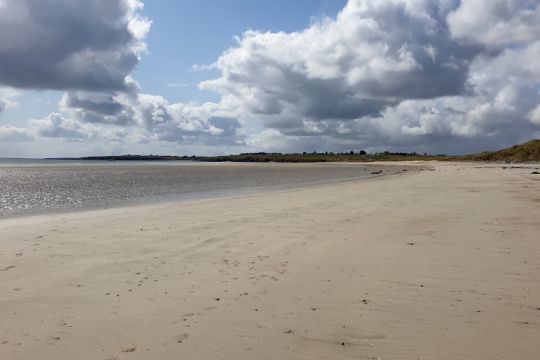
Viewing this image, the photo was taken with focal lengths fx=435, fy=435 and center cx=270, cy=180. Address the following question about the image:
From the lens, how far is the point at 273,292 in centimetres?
712

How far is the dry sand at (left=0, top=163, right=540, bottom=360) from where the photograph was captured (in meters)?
5.19

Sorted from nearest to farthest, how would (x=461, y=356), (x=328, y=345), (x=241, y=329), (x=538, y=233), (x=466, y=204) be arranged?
1. (x=461, y=356)
2. (x=328, y=345)
3. (x=241, y=329)
4. (x=538, y=233)
5. (x=466, y=204)

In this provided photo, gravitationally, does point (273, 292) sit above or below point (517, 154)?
below

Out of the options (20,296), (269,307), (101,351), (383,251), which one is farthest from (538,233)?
(20,296)

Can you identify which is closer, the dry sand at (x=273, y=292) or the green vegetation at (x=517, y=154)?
the dry sand at (x=273, y=292)

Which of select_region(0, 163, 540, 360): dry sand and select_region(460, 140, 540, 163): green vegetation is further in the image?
select_region(460, 140, 540, 163): green vegetation

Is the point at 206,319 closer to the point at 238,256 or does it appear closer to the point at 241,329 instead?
the point at 241,329

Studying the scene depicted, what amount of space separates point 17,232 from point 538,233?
49.5 ft

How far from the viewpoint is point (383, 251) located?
10.0 metres

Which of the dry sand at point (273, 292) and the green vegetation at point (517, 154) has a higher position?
the green vegetation at point (517, 154)

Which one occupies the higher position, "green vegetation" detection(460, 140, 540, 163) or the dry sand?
"green vegetation" detection(460, 140, 540, 163)

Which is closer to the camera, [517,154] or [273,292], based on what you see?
[273,292]

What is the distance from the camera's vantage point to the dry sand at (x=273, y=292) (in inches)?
204

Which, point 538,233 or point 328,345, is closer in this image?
point 328,345
